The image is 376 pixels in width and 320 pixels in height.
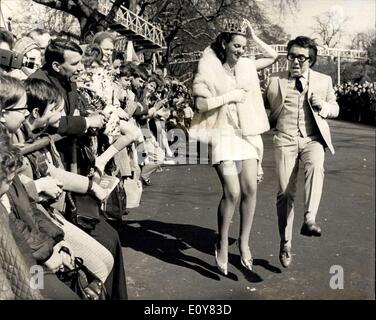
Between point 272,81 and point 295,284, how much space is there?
46.0 inches

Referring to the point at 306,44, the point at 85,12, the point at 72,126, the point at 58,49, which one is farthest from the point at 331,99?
the point at 85,12

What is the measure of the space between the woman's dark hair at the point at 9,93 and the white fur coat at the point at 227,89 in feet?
3.96

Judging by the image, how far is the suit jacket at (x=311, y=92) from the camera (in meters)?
3.45

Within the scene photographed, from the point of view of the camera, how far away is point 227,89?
11.5 feet

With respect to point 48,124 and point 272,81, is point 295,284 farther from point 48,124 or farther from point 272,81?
point 48,124

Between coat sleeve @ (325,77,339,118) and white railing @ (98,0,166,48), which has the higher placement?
white railing @ (98,0,166,48)

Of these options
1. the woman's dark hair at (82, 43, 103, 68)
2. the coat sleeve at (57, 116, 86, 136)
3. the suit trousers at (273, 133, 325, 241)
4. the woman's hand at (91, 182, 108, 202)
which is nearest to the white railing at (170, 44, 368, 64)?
the suit trousers at (273, 133, 325, 241)

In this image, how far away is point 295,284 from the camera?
3.32 metres

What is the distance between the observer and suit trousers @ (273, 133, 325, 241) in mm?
3500

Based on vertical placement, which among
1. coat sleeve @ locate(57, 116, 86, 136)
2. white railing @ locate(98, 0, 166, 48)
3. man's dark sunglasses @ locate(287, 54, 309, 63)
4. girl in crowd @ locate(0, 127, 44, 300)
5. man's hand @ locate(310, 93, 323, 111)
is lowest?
girl in crowd @ locate(0, 127, 44, 300)

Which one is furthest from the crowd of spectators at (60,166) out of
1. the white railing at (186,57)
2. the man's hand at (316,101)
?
the man's hand at (316,101)

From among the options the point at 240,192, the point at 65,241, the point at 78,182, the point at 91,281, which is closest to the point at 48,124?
the point at 78,182

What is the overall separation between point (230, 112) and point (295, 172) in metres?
0.55

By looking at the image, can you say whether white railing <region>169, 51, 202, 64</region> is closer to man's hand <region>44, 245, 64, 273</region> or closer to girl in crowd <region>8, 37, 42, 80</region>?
girl in crowd <region>8, 37, 42, 80</region>
